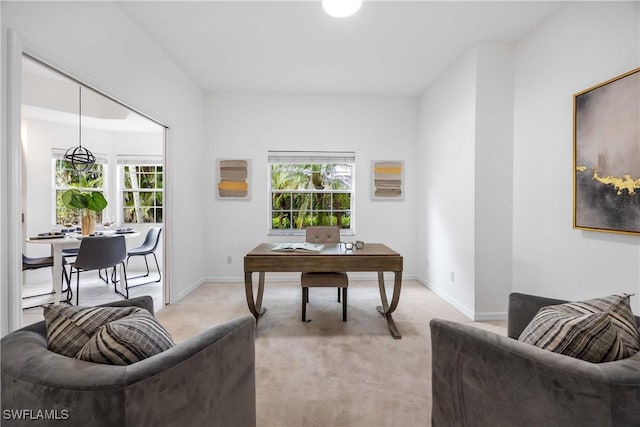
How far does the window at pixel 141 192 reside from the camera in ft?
17.2

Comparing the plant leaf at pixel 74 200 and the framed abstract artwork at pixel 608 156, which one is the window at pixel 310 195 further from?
the framed abstract artwork at pixel 608 156

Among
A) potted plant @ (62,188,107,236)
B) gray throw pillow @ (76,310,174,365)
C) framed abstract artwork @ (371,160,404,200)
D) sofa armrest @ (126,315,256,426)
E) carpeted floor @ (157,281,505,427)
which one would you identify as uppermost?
framed abstract artwork @ (371,160,404,200)

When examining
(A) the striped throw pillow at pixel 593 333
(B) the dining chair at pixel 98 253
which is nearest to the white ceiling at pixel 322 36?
(B) the dining chair at pixel 98 253

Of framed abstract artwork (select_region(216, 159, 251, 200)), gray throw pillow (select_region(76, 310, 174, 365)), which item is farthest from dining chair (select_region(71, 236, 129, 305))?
gray throw pillow (select_region(76, 310, 174, 365))

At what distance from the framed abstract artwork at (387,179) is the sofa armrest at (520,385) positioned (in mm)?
3180

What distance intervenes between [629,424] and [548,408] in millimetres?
169

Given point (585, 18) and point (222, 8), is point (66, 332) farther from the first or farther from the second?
point (585, 18)

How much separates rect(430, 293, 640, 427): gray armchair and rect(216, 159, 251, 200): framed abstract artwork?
11.4 ft

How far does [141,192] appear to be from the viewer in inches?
207

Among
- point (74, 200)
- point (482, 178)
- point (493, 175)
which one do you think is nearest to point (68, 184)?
point (74, 200)

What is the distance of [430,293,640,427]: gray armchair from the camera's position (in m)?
0.77

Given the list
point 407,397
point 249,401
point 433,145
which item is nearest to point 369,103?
point 433,145

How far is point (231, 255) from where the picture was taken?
4188 millimetres

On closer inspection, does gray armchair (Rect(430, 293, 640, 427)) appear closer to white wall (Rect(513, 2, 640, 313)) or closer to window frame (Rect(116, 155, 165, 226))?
white wall (Rect(513, 2, 640, 313))
